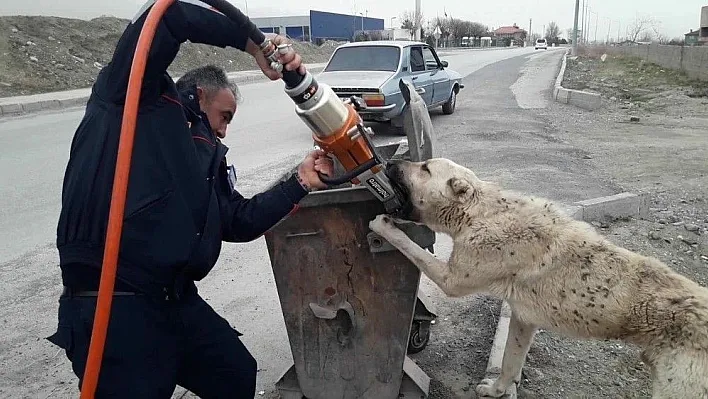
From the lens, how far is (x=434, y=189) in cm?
323

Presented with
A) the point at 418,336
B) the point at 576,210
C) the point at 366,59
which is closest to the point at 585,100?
the point at 366,59

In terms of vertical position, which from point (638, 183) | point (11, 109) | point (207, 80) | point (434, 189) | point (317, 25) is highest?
point (317, 25)

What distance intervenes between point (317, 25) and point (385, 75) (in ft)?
163

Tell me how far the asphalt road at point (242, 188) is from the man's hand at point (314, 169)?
165 cm

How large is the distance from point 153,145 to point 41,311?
2990 millimetres

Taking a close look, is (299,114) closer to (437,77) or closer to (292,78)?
(292,78)

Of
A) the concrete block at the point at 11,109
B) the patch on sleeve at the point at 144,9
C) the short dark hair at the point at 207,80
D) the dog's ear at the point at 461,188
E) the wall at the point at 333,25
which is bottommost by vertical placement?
the concrete block at the point at 11,109

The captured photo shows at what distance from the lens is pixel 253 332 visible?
13.5 feet

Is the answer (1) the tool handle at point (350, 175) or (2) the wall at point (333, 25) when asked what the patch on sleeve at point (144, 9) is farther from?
(2) the wall at point (333, 25)

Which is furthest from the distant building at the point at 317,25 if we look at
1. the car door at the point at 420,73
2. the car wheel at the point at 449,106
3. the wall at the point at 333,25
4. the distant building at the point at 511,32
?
the distant building at the point at 511,32

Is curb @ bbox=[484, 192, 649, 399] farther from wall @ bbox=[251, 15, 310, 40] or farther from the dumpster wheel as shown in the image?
wall @ bbox=[251, 15, 310, 40]

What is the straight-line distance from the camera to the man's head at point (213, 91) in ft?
8.63

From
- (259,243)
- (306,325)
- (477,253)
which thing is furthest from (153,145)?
(259,243)

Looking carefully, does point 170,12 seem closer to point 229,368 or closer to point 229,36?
point 229,36
